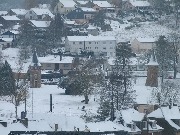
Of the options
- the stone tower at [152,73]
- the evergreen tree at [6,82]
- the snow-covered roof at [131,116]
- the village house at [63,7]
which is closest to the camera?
the snow-covered roof at [131,116]

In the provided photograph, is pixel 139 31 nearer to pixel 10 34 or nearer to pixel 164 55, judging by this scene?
pixel 10 34

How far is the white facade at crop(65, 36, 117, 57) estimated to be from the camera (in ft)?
219

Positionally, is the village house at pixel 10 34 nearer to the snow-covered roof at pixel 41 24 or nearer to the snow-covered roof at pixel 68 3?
the snow-covered roof at pixel 41 24

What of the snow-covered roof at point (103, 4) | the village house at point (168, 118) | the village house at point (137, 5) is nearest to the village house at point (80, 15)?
the snow-covered roof at point (103, 4)

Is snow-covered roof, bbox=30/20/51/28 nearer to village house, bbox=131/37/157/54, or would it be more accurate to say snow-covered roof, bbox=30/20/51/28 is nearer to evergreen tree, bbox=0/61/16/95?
village house, bbox=131/37/157/54

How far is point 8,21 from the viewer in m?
78.6

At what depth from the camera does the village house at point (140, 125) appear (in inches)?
1289

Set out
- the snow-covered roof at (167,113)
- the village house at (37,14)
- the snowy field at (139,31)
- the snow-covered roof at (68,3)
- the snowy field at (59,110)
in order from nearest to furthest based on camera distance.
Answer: the snowy field at (59,110) → the snow-covered roof at (167,113) → the snowy field at (139,31) → the village house at (37,14) → the snow-covered roof at (68,3)

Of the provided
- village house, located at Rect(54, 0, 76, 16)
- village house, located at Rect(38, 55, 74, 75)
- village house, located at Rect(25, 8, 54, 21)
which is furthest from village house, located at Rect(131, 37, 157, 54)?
village house, located at Rect(54, 0, 76, 16)

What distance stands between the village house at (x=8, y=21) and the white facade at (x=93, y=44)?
12814 millimetres

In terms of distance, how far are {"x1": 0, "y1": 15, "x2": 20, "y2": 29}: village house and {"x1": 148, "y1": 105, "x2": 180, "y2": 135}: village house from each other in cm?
4460

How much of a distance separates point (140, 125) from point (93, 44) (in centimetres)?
3482

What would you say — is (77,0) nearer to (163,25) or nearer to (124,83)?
(163,25)

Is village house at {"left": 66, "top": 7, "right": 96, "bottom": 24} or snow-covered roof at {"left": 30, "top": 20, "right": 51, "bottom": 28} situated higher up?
village house at {"left": 66, "top": 7, "right": 96, "bottom": 24}
